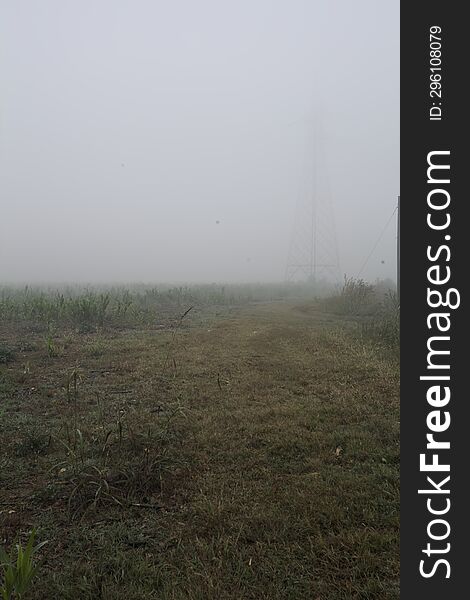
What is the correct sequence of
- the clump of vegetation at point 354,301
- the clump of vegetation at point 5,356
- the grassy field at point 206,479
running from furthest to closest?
the clump of vegetation at point 354,301 → the clump of vegetation at point 5,356 → the grassy field at point 206,479

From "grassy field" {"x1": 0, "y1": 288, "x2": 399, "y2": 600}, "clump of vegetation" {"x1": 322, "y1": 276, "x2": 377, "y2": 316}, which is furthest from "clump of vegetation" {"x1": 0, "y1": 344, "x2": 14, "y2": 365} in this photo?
"clump of vegetation" {"x1": 322, "y1": 276, "x2": 377, "y2": 316}

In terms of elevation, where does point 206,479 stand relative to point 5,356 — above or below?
below

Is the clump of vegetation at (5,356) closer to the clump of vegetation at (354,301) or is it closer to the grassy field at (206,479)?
the grassy field at (206,479)

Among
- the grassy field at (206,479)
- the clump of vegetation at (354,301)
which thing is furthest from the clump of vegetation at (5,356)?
the clump of vegetation at (354,301)

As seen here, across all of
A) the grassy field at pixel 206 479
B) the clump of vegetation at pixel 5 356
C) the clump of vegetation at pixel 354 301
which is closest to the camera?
the grassy field at pixel 206 479

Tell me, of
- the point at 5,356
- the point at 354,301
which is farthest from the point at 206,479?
the point at 354,301

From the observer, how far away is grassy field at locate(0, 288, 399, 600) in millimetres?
1646

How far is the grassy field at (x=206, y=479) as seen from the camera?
64.8 inches

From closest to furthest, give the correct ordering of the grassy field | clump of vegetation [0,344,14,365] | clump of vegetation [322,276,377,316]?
the grassy field, clump of vegetation [0,344,14,365], clump of vegetation [322,276,377,316]

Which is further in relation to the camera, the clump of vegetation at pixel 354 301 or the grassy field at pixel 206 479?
the clump of vegetation at pixel 354 301

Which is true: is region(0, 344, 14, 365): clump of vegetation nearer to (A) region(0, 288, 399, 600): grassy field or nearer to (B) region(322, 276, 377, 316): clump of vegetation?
(A) region(0, 288, 399, 600): grassy field

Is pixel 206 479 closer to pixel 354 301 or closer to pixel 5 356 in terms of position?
pixel 5 356

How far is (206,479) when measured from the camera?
96.4 inches

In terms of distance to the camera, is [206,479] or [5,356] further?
[5,356]
